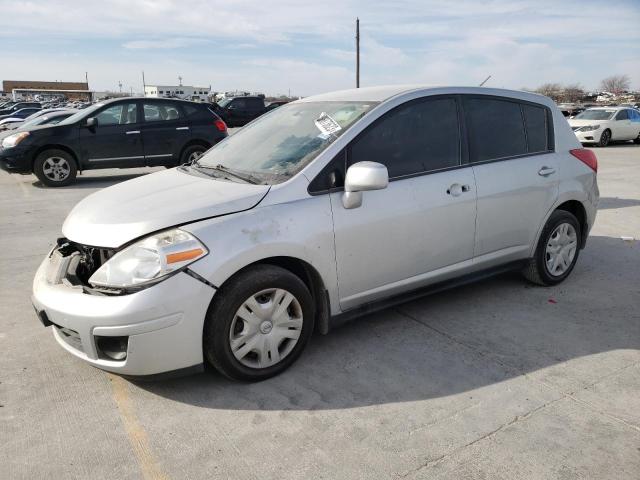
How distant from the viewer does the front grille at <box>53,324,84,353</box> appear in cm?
288

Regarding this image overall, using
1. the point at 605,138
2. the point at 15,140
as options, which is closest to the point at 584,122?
the point at 605,138

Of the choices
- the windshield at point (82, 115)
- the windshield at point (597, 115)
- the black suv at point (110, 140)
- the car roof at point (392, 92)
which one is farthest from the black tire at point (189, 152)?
the windshield at point (597, 115)

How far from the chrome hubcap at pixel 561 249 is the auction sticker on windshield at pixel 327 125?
2209 millimetres

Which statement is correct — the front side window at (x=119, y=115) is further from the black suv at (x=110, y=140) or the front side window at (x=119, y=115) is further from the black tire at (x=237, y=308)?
the black tire at (x=237, y=308)

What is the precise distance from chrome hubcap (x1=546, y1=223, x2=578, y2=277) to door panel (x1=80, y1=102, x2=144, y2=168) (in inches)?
329

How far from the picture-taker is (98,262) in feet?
10.0

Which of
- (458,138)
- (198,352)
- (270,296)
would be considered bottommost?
(198,352)

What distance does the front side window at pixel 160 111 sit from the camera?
1064 cm

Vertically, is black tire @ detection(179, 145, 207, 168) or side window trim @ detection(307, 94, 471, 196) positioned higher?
side window trim @ detection(307, 94, 471, 196)

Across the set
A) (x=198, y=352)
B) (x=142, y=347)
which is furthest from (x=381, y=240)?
(x=142, y=347)

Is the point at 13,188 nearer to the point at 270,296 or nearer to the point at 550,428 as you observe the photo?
the point at 270,296

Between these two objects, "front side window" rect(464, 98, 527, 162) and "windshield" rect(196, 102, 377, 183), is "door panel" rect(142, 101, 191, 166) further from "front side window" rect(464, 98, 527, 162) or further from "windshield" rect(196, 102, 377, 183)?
"front side window" rect(464, 98, 527, 162)

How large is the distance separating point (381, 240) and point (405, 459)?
139 centimetres

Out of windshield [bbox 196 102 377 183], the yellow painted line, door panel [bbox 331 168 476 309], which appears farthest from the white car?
the yellow painted line
